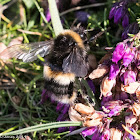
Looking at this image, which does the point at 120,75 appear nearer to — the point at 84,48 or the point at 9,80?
the point at 84,48

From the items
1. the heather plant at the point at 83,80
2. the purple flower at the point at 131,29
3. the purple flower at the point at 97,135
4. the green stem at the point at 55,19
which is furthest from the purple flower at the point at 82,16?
the purple flower at the point at 97,135

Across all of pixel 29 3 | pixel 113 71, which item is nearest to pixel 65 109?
pixel 113 71

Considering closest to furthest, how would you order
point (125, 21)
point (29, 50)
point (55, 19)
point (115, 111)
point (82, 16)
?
point (115, 111) → point (29, 50) → point (125, 21) → point (55, 19) → point (82, 16)

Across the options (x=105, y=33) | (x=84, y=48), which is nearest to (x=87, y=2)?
(x=105, y=33)

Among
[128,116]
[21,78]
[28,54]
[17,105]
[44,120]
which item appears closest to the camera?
[128,116]

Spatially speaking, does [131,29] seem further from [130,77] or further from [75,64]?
[75,64]

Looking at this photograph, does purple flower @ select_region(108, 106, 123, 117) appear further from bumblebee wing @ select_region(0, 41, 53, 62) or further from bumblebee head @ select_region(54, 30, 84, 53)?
bumblebee wing @ select_region(0, 41, 53, 62)
